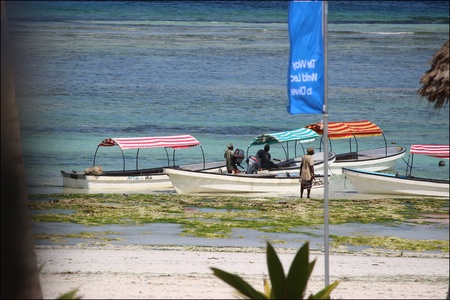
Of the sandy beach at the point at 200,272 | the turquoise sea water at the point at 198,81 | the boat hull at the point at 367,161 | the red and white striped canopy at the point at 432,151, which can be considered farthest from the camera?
the turquoise sea water at the point at 198,81

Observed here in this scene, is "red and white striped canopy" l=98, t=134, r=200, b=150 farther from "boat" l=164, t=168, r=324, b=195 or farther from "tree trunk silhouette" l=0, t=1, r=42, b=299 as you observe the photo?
"tree trunk silhouette" l=0, t=1, r=42, b=299

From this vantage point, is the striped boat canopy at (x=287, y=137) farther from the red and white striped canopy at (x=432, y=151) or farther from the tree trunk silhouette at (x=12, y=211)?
the tree trunk silhouette at (x=12, y=211)

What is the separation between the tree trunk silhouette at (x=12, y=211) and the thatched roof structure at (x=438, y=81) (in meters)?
4.48

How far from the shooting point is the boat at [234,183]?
24.4 metres

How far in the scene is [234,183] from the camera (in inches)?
969

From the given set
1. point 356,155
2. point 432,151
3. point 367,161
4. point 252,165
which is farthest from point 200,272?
point 356,155

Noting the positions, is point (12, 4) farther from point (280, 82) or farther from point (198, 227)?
point (280, 82)

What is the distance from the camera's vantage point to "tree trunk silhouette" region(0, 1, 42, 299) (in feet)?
16.3

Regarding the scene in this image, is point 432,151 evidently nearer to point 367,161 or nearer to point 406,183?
point 406,183

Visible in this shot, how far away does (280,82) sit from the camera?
63.0 meters

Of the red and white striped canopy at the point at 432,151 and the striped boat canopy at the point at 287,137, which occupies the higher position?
the striped boat canopy at the point at 287,137

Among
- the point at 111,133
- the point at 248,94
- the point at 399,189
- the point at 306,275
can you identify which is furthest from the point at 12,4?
the point at 248,94

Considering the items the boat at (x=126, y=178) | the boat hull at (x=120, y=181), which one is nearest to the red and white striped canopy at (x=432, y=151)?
the boat at (x=126, y=178)

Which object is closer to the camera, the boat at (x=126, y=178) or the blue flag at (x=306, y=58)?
the blue flag at (x=306, y=58)
